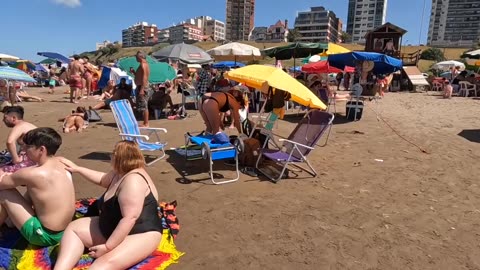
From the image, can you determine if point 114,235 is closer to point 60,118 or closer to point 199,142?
point 199,142

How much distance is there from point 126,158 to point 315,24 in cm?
12085

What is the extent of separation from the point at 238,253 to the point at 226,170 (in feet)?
7.45

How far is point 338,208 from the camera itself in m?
3.97

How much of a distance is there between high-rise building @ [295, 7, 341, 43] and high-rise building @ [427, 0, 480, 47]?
30.3 meters

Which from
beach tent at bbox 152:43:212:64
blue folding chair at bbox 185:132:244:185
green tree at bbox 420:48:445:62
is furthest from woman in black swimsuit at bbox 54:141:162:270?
green tree at bbox 420:48:445:62

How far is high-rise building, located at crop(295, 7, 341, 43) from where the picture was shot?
113 metres

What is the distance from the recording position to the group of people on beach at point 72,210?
7.91 ft

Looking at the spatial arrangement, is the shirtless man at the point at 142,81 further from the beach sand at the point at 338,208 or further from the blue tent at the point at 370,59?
the blue tent at the point at 370,59

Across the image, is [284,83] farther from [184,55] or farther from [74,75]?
[74,75]

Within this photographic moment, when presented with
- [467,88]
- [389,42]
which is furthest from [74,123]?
[389,42]

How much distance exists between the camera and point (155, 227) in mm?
2621

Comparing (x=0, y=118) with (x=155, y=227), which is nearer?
(x=155, y=227)

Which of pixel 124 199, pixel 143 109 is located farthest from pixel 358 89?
pixel 124 199

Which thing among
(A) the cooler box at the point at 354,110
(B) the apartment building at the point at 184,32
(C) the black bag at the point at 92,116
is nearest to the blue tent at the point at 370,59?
(A) the cooler box at the point at 354,110
